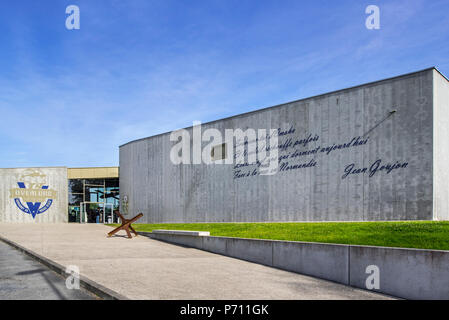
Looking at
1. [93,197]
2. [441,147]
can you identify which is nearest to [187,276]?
[441,147]

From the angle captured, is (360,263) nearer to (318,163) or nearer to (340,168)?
(340,168)

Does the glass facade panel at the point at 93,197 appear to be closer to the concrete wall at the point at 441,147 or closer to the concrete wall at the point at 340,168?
the concrete wall at the point at 340,168

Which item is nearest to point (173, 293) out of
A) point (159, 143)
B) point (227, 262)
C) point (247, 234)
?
point (227, 262)

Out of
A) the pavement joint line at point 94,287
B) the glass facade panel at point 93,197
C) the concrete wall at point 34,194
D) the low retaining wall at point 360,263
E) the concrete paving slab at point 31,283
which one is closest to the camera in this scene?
the pavement joint line at point 94,287

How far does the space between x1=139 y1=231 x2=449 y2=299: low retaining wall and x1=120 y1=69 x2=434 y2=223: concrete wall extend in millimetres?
6391

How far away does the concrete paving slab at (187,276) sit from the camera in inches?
255

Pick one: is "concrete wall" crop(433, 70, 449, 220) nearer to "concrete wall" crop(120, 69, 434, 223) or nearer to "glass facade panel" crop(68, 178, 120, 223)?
"concrete wall" crop(120, 69, 434, 223)

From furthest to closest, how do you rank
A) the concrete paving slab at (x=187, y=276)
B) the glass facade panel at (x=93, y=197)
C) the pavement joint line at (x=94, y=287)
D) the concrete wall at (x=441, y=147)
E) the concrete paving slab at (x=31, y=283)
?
the glass facade panel at (x=93, y=197) → the concrete wall at (x=441, y=147) → the concrete paving slab at (x=187, y=276) → the concrete paving slab at (x=31, y=283) → the pavement joint line at (x=94, y=287)

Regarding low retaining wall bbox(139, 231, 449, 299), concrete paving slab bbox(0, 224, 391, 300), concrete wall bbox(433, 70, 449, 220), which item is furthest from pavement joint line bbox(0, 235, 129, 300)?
concrete wall bbox(433, 70, 449, 220)

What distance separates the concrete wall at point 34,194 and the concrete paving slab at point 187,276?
778 inches

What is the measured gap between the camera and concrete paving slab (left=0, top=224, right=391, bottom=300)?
6.49m

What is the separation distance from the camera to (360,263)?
8.03m

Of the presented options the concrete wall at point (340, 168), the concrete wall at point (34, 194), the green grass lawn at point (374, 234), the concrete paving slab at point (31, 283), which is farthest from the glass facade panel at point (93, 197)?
the concrete paving slab at point (31, 283)

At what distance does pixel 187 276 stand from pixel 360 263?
12.3 feet
